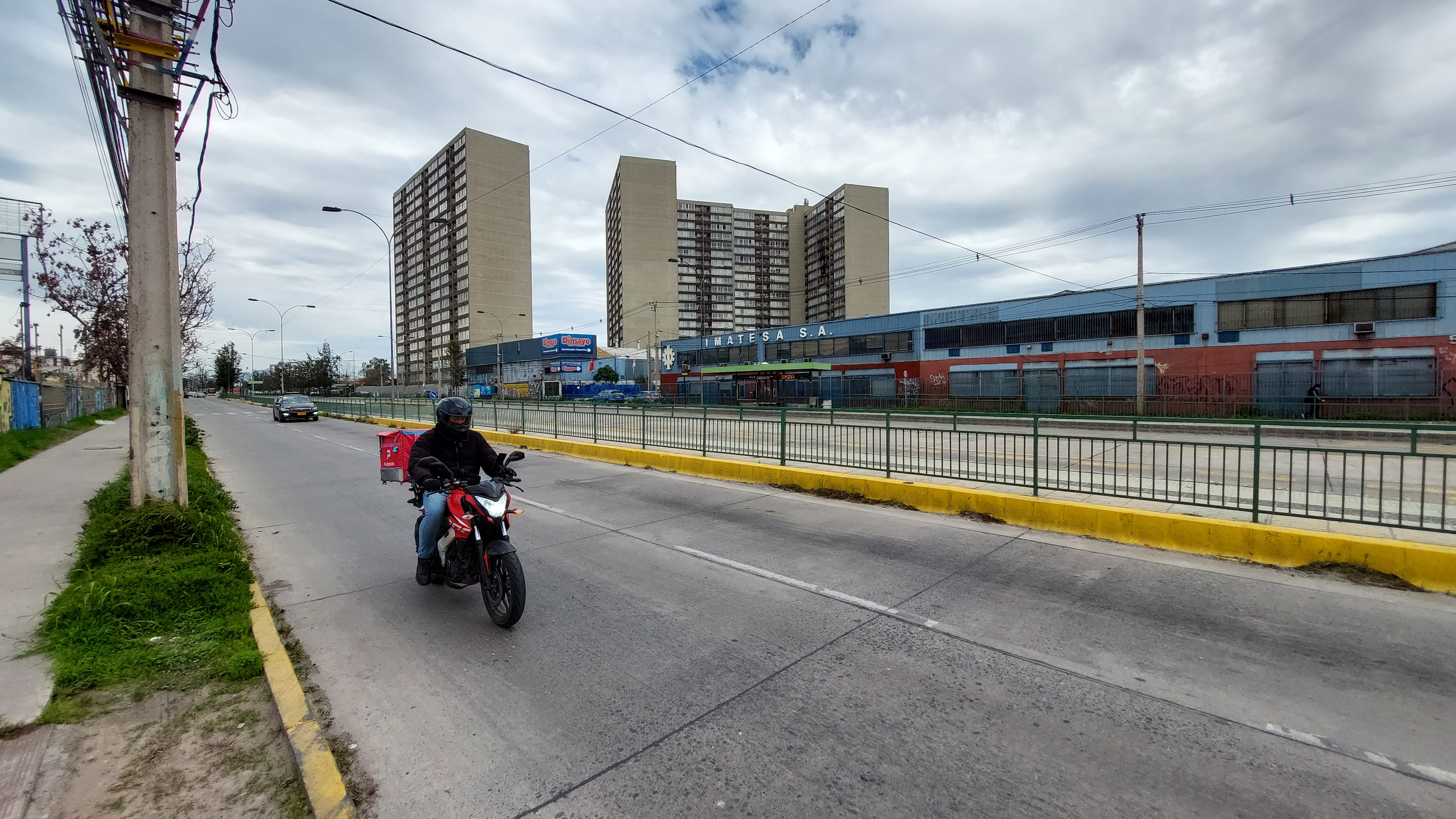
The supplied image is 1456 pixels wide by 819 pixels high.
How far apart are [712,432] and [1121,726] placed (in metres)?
10.1

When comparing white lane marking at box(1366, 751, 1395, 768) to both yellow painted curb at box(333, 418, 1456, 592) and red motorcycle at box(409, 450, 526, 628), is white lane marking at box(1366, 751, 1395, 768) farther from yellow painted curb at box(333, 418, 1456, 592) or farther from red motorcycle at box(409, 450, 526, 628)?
red motorcycle at box(409, 450, 526, 628)

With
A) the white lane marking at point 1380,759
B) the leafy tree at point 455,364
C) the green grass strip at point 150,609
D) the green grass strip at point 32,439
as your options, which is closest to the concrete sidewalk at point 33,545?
the green grass strip at point 150,609

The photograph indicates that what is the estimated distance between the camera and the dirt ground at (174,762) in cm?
248

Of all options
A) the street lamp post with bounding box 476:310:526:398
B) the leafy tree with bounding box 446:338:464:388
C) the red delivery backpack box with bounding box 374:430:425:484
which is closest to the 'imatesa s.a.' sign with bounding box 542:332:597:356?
the street lamp post with bounding box 476:310:526:398

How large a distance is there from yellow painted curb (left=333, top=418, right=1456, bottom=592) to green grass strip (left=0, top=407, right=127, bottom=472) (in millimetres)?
15496

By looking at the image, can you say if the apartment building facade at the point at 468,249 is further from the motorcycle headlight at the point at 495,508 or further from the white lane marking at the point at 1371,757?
the white lane marking at the point at 1371,757

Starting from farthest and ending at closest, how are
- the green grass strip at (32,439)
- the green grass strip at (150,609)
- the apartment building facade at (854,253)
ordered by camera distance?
1. the apartment building facade at (854,253)
2. the green grass strip at (32,439)
3. the green grass strip at (150,609)

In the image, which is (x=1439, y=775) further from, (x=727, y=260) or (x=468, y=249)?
(x=727, y=260)

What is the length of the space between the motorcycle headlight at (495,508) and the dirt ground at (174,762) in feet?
5.00

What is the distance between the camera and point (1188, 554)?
20.3ft

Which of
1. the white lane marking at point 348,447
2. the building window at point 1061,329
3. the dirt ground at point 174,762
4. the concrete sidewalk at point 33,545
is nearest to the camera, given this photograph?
the dirt ground at point 174,762

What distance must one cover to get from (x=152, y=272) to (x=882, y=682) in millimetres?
6898

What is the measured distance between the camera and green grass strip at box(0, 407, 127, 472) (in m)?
12.8

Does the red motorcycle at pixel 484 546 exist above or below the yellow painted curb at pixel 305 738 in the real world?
above
